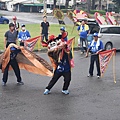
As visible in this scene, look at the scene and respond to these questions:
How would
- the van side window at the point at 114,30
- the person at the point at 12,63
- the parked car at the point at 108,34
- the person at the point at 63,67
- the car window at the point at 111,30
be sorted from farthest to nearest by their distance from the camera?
the van side window at the point at 114,30, the car window at the point at 111,30, the parked car at the point at 108,34, the person at the point at 12,63, the person at the point at 63,67

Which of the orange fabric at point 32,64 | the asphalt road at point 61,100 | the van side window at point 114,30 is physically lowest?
the asphalt road at point 61,100

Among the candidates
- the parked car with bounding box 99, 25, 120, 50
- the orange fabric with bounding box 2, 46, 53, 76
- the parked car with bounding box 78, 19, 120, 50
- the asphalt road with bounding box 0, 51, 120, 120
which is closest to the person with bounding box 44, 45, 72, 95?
the asphalt road with bounding box 0, 51, 120, 120

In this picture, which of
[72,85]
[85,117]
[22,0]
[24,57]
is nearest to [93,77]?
[72,85]

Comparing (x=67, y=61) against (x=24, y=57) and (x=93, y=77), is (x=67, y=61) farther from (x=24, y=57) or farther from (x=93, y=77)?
(x=93, y=77)

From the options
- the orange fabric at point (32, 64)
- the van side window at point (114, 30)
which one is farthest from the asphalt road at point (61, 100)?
the van side window at point (114, 30)

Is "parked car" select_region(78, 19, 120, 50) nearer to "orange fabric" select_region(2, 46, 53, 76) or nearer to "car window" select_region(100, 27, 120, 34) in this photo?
"car window" select_region(100, 27, 120, 34)

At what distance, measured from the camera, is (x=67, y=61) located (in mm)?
10945

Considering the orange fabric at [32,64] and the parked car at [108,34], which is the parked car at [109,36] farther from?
the orange fabric at [32,64]

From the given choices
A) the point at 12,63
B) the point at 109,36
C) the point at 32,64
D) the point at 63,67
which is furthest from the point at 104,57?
the point at 109,36

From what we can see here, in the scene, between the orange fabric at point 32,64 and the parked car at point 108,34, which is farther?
the parked car at point 108,34

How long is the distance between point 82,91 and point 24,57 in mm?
2207

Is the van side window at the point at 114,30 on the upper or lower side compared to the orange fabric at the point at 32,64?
upper

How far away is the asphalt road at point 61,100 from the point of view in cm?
904

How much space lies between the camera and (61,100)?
413 inches
